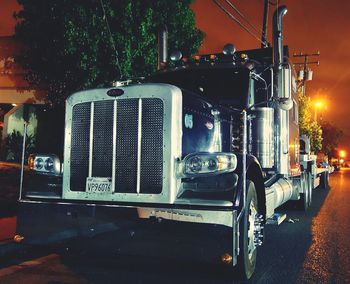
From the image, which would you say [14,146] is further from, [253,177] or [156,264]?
[253,177]

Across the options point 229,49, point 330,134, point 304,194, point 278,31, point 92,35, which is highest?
point 330,134

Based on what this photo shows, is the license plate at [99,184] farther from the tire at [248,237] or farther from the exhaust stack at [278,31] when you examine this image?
the exhaust stack at [278,31]

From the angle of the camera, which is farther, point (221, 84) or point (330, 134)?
point (330, 134)

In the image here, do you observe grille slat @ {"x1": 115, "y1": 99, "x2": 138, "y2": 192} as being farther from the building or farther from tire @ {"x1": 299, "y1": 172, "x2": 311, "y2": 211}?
the building

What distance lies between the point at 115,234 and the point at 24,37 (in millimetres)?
13271

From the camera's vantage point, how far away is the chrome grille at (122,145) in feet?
15.5

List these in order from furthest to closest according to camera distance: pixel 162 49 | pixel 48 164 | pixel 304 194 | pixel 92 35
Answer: pixel 92 35
pixel 304 194
pixel 162 49
pixel 48 164

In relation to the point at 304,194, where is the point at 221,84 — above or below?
above

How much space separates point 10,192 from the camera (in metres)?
12.6

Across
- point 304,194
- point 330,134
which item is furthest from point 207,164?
point 330,134

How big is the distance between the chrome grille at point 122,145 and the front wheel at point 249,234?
999 mm

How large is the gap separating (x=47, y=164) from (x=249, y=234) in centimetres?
260

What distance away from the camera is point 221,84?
6918 millimetres

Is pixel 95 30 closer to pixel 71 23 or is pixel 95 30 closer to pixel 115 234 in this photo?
pixel 71 23
